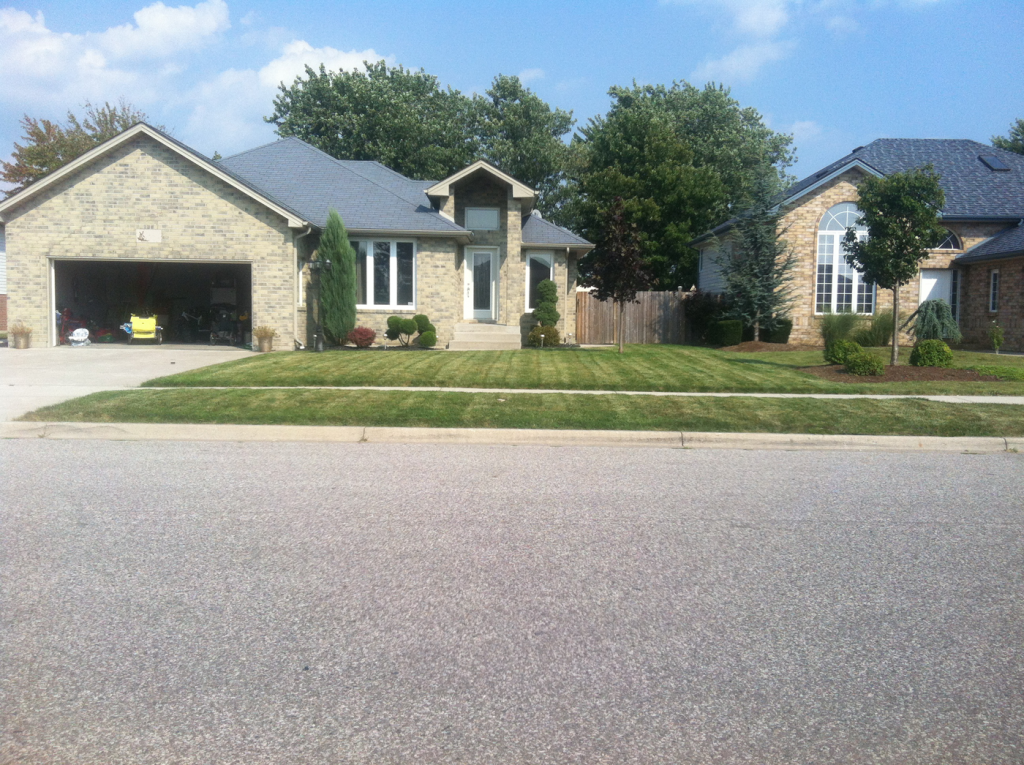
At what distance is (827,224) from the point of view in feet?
89.4

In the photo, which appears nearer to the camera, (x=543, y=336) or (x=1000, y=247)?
(x=543, y=336)

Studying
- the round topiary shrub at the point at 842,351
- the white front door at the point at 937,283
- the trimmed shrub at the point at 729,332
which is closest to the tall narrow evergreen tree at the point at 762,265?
the trimmed shrub at the point at 729,332

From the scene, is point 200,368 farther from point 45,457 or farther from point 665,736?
point 665,736

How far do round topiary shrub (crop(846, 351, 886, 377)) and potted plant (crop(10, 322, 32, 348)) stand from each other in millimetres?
19936

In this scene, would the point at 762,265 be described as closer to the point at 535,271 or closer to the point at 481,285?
the point at 535,271

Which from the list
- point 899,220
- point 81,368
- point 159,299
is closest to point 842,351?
point 899,220

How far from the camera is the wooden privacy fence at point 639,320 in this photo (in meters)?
30.5

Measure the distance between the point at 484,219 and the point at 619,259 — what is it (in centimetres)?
663

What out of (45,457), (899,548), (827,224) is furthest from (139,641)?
(827,224)

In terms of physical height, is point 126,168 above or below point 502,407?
above

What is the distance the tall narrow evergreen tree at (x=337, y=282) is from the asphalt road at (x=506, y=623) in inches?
604

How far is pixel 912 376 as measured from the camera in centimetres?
1656

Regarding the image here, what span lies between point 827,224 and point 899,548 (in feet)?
76.8

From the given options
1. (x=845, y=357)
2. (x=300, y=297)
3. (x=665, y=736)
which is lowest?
(x=665, y=736)
